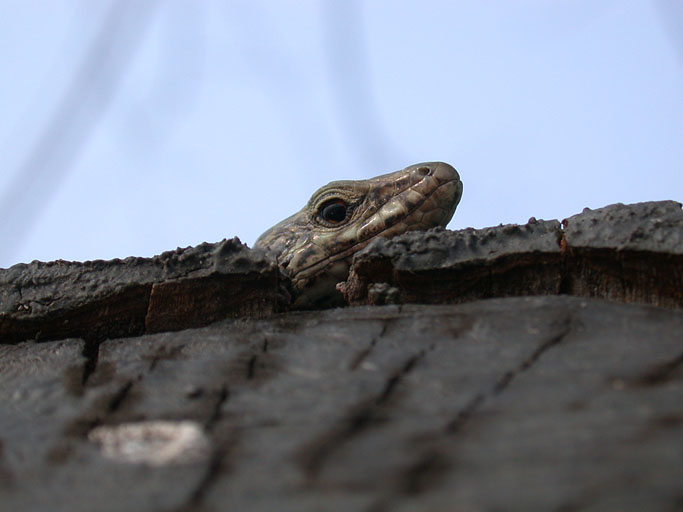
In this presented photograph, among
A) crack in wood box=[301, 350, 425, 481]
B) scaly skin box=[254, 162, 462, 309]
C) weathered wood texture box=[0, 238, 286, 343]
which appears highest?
scaly skin box=[254, 162, 462, 309]

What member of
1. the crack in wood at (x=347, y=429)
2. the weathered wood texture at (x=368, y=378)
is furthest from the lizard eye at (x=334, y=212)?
the crack in wood at (x=347, y=429)

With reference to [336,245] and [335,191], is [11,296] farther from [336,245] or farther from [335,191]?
[335,191]

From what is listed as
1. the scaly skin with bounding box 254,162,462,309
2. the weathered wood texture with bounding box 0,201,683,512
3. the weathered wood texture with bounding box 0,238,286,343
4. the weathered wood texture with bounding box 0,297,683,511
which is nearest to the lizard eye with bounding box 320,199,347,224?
the scaly skin with bounding box 254,162,462,309

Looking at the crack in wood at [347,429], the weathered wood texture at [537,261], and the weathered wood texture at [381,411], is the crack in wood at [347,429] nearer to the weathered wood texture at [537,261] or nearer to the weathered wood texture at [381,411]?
the weathered wood texture at [381,411]

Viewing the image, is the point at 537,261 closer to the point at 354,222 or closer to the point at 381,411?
the point at 381,411

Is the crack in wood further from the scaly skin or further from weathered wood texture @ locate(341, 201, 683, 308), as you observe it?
the scaly skin

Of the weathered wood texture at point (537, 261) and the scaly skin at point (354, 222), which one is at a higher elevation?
the scaly skin at point (354, 222)

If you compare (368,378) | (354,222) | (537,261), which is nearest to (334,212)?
(354,222)

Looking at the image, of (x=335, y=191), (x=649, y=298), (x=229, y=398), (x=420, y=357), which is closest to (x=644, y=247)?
(x=649, y=298)
